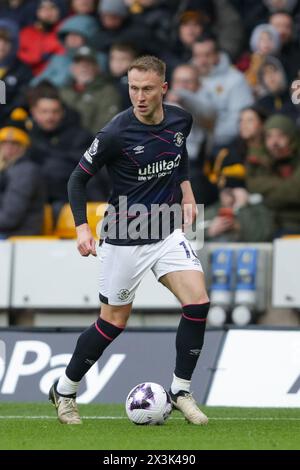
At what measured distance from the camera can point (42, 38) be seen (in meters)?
18.2

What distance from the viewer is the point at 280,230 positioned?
1353 centimetres

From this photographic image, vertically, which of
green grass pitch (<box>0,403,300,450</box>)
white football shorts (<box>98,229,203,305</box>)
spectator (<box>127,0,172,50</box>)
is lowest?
green grass pitch (<box>0,403,300,450</box>)

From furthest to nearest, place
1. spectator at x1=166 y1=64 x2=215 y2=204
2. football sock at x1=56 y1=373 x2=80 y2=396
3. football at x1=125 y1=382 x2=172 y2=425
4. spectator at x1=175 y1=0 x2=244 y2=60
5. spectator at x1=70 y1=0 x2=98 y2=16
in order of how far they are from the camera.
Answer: spectator at x1=70 y1=0 x2=98 y2=16, spectator at x1=175 y1=0 x2=244 y2=60, spectator at x1=166 y1=64 x2=215 y2=204, football sock at x1=56 y1=373 x2=80 y2=396, football at x1=125 y1=382 x2=172 y2=425

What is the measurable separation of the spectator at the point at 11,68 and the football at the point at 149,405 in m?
8.91

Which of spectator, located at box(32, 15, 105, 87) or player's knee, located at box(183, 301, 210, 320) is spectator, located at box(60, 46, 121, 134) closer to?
spectator, located at box(32, 15, 105, 87)

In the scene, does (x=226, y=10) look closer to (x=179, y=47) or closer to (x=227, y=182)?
(x=179, y=47)

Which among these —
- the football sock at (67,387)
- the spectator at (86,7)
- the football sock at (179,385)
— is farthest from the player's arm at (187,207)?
the spectator at (86,7)

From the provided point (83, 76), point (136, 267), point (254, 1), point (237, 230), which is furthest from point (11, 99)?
point (136, 267)

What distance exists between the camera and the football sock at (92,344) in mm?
8836

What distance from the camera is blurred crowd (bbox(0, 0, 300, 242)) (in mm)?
13797

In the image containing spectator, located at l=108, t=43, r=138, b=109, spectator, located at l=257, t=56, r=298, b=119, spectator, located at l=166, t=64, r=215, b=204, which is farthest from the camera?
spectator, located at l=108, t=43, r=138, b=109

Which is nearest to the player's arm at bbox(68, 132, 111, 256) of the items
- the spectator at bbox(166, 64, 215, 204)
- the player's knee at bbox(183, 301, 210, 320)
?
the player's knee at bbox(183, 301, 210, 320)

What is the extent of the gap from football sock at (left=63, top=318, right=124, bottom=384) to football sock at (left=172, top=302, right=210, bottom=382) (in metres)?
0.43

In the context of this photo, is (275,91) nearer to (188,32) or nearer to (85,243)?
(188,32)
